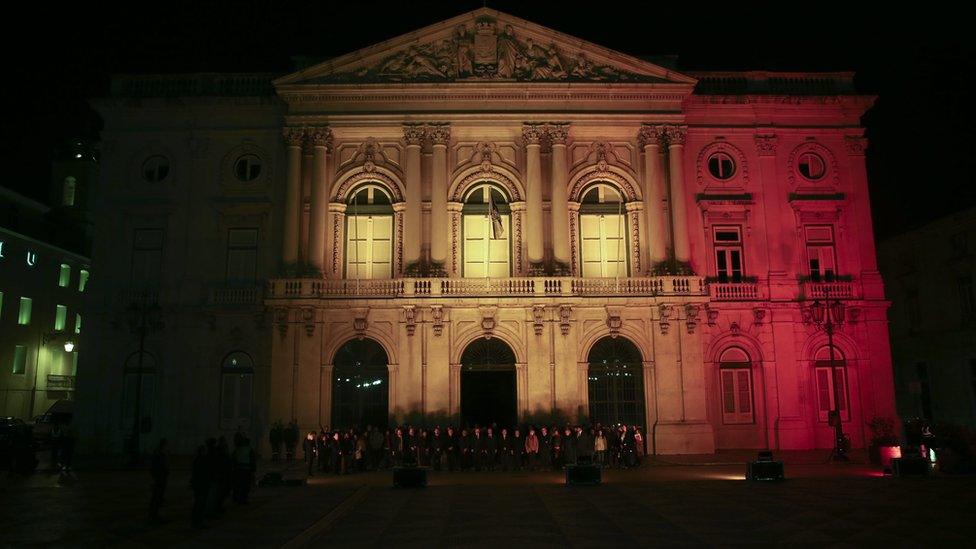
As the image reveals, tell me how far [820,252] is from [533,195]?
13.7 meters

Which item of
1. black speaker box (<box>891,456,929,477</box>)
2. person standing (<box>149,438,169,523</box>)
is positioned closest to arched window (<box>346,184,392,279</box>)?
person standing (<box>149,438,169,523</box>)

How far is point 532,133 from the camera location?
112ft

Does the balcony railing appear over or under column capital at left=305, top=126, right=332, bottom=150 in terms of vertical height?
under

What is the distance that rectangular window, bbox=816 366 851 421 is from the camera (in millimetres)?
33594

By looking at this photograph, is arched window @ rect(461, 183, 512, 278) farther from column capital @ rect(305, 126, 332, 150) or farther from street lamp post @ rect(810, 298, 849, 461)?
street lamp post @ rect(810, 298, 849, 461)

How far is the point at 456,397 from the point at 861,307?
60.7 feet

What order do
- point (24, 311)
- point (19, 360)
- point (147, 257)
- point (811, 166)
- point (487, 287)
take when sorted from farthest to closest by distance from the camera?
point (24, 311), point (19, 360), point (811, 166), point (147, 257), point (487, 287)

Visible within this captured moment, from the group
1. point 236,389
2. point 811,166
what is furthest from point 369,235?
point 811,166

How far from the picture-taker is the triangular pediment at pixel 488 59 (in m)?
34.1

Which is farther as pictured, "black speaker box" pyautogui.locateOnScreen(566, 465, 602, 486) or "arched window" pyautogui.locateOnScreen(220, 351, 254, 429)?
"arched window" pyautogui.locateOnScreen(220, 351, 254, 429)

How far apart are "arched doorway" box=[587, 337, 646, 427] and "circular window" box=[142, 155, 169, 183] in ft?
69.7

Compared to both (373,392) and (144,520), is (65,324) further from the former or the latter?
(144,520)

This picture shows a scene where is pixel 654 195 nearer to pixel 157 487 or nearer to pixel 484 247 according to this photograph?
pixel 484 247

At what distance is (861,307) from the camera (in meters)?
34.2
